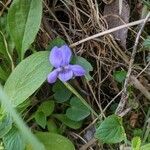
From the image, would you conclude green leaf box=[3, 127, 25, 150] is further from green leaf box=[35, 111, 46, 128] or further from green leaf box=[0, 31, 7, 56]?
green leaf box=[0, 31, 7, 56]

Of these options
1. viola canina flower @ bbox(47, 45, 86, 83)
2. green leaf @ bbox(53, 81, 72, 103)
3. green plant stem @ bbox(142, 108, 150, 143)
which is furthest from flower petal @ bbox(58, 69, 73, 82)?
green plant stem @ bbox(142, 108, 150, 143)

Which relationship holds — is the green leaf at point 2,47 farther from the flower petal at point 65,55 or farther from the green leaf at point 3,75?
the flower petal at point 65,55

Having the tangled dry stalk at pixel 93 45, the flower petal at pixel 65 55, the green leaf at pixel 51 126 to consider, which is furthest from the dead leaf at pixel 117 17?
the green leaf at pixel 51 126

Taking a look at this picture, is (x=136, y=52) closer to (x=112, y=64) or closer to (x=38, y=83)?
(x=112, y=64)

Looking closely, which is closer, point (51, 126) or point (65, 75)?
point (65, 75)

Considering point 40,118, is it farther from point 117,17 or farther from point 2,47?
point 117,17

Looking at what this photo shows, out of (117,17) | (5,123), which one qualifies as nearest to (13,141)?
(5,123)
